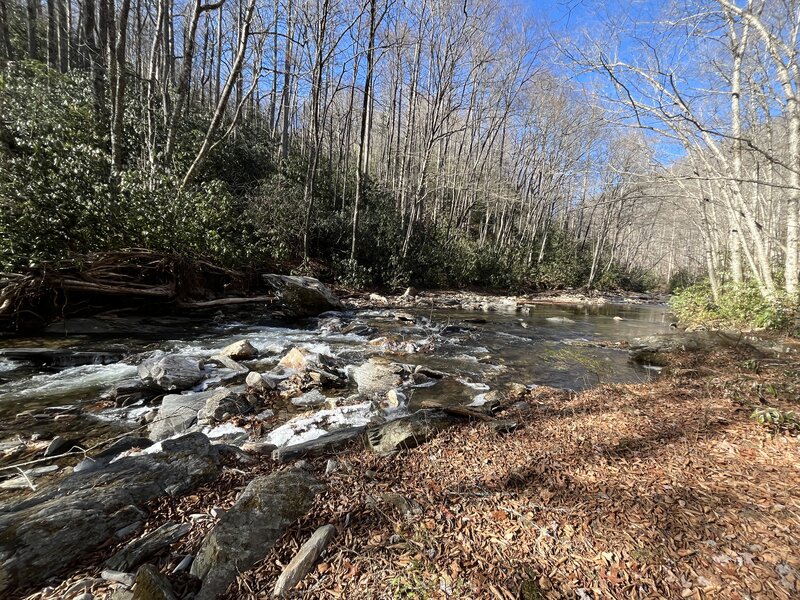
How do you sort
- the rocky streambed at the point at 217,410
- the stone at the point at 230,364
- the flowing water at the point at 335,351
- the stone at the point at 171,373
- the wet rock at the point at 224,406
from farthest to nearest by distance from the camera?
the stone at the point at 230,364 → the stone at the point at 171,373 → the flowing water at the point at 335,351 → the wet rock at the point at 224,406 → the rocky streambed at the point at 217,410

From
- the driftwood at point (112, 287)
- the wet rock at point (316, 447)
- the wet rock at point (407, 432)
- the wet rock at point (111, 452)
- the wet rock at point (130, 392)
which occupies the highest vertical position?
the driftwood at point (112, 287)

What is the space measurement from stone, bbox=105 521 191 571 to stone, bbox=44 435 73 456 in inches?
87.8

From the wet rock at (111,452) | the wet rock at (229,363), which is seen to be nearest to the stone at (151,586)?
the wet rock at (111,452)

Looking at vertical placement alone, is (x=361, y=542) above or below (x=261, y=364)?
above

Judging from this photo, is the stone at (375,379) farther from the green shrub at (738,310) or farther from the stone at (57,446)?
the green shrub at (738,310)

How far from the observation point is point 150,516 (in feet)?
6.61

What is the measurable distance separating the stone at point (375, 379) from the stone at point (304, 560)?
9.73 ft

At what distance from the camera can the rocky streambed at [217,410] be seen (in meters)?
1.76

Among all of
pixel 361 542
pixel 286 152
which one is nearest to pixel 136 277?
pixel 361 542

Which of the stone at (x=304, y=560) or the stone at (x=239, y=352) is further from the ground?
the stone at (x=304, y=560)

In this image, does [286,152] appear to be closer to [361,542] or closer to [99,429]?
[99,429]

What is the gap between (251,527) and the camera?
1.84 m

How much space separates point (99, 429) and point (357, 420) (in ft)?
8.89

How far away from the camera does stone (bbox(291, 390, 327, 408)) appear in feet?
14.9
